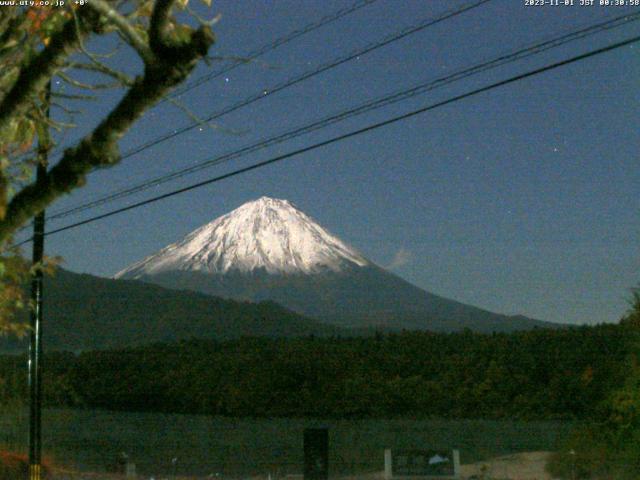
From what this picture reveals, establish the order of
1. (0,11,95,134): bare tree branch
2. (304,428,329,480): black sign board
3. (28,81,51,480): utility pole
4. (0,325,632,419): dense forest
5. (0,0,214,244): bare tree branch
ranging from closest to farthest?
(0,0,214,244): bare tree branch < (0,11,95,134): bare tree branch < (28,81,51,480): utility pole < (304,428,329,480): black sign board < (0,325,632,419): dense forest

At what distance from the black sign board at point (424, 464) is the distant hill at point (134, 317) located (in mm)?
27005

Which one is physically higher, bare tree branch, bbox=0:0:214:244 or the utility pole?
bare tree branch, bbox=0:0:214:244

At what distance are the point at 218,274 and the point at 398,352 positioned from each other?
8940 centimetres

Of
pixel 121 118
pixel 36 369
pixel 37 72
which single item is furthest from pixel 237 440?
pixel 121 118

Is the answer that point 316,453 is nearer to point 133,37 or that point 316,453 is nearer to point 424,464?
point 424,464

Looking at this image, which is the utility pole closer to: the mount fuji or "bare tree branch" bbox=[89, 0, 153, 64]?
"bare tree branch" bbox=[89, 0, 153, 64]

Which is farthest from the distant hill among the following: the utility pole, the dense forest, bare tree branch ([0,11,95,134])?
bare tree branch ([0,11,95,134])

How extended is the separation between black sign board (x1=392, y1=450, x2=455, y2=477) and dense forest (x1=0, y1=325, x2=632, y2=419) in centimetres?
679

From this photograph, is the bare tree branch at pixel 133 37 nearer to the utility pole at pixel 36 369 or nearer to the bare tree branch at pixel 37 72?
the bare tree branch at pixel 37 72

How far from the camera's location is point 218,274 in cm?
11875

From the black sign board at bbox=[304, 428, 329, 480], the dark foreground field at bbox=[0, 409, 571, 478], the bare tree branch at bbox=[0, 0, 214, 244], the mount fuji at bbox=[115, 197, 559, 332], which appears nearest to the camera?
the bare tree branch at bbox=[0, 0, 214, 244]

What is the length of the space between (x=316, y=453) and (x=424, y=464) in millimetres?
4462

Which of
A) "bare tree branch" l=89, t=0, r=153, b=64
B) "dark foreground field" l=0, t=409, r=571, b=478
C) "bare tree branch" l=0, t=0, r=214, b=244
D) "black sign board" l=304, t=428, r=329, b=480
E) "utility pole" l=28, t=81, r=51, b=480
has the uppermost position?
"bare tree branch" l=89, t=0, r=153, b=64

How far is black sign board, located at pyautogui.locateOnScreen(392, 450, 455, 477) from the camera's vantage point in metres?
19.5
